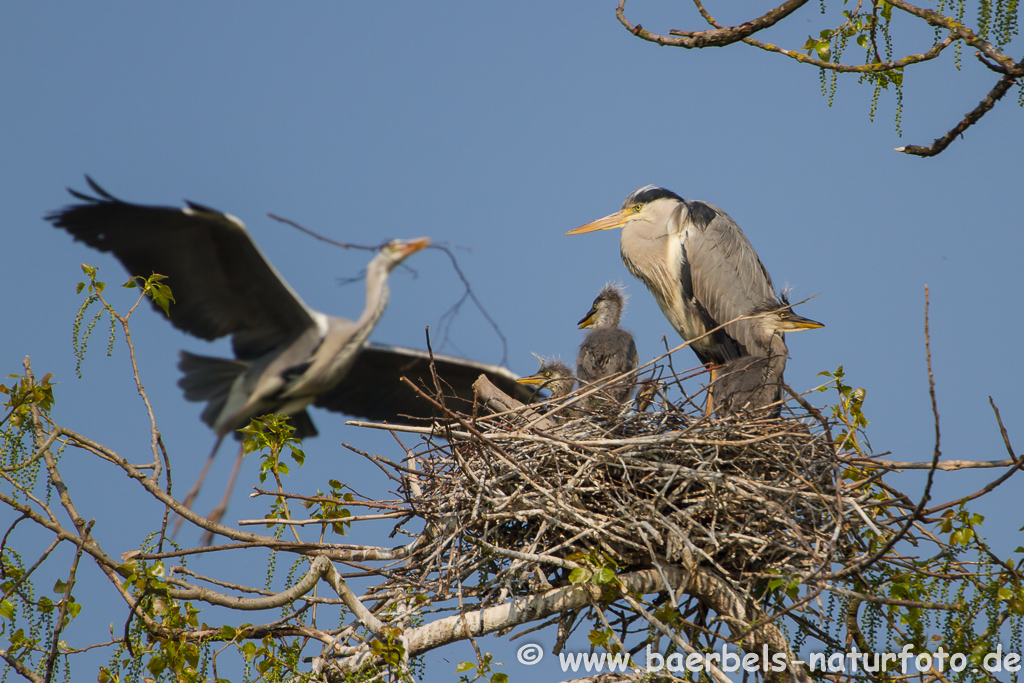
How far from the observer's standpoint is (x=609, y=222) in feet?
18.2

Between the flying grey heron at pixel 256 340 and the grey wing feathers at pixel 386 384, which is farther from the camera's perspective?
the grey wing feathers at pixel 386 384

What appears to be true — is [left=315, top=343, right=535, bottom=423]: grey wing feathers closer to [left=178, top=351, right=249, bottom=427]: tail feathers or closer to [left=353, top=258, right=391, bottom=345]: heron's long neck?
[left=353, top=258, right=391, bottom=345]: heron's long neck

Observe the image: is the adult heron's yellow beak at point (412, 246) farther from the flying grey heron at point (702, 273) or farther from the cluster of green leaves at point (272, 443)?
the cluster of green leaves at point (272, 443)

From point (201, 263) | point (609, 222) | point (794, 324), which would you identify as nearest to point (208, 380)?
point (201, 263)

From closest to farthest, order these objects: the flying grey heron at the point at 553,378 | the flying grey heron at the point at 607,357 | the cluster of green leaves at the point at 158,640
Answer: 1. the cluster of green leaves at the point at 158,640
2. the flying grey heron at the point at 607,357
3. the flying grey heron at the point at 553,378

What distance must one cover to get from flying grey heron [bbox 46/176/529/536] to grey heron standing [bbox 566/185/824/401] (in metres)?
2.48

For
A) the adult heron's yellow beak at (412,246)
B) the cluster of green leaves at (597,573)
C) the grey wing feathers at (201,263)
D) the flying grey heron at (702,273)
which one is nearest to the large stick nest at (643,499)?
the cluster of green leaves at (597,573)

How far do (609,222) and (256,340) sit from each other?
409 cm

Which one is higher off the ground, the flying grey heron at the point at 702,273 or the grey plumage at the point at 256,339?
the grey plumage at the point at 256,339

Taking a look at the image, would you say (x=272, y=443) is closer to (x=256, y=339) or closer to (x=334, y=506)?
(x=334, y=506)

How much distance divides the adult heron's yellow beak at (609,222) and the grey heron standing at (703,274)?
0.05 ft

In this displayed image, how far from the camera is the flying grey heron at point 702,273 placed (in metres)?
4.64

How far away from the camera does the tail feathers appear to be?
8062 millimetres

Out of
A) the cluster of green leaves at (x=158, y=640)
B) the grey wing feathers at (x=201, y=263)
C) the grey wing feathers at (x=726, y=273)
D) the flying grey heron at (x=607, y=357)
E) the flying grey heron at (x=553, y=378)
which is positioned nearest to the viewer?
the cluster of green leaves at (x=158, y=640)
